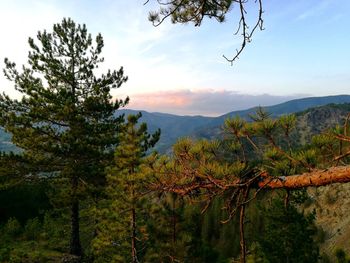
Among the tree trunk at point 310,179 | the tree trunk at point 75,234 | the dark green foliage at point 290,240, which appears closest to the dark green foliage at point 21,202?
the tree trunk at point 75,234

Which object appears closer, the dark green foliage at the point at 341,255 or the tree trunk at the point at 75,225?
the dark green foliage at the point at 341,255

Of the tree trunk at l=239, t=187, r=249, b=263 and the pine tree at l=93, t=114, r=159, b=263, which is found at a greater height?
the tree trunk at l=239, t=187, r=249, b=263

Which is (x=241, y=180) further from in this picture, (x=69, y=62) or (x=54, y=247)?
(x=54, y=247)

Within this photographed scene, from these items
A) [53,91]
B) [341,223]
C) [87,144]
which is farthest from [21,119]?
[341,223]

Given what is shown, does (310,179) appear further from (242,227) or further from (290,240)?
(290,240)

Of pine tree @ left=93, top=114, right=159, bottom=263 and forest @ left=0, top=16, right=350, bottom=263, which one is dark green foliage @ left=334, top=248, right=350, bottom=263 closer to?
forest @ left=0, top=16, right=350, bottom=263

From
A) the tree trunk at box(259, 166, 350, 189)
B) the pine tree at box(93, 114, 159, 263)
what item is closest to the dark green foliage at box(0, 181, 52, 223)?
the pine tree at box(93, 114, 159, 263)

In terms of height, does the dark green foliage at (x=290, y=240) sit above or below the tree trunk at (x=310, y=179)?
below

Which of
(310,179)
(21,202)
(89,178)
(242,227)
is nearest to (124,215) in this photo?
(89,178)

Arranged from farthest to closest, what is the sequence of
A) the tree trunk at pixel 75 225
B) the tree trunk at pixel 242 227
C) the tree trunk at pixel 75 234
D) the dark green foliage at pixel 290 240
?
the tree trunk at pixel 75 234, the tree trunk at pixel 75 225, the dark green foliage at pixel 290 240, the tree trunk at pixel 242 227

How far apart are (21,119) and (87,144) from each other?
3.68m

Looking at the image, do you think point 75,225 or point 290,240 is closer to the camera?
point 290,240

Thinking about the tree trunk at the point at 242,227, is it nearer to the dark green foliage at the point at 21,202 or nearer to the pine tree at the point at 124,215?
the pine tree at the point at 124,215

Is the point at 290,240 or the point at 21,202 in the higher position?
the point at 290,240
